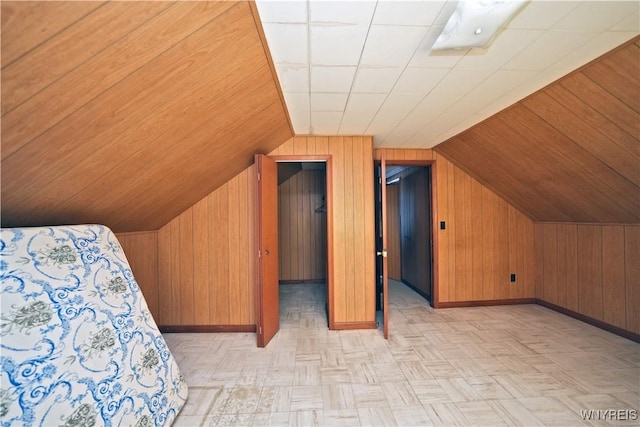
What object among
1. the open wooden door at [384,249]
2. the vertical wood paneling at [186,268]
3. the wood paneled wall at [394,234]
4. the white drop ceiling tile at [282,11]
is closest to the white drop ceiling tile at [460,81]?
the open wooden door at [384,249]

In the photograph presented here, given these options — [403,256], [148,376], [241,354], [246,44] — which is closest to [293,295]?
[241,354]

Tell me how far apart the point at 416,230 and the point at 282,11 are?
4.18m

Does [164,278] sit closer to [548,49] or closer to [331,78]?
[331,78]

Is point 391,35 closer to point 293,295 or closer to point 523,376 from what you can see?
point 523,376

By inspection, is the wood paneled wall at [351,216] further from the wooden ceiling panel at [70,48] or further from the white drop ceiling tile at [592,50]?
the wooden ceiling panel at [70,48]

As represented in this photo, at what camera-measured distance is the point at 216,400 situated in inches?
76.6

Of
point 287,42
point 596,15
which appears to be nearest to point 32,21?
point 287,42

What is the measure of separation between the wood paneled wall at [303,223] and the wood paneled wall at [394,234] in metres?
1.51

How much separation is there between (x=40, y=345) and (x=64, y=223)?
0.94 m

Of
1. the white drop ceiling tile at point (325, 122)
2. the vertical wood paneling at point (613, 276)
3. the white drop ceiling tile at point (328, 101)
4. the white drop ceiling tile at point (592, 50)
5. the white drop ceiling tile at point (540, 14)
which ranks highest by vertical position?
the white drop ceiling tile at point (328, 101)

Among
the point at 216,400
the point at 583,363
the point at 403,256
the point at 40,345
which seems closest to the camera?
the point at 40,345

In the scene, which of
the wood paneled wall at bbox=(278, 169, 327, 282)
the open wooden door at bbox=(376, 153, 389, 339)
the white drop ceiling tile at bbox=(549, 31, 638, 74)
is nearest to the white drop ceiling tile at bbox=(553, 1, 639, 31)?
the white drop ceiling tile at bbox=(549, 31, 638, 74)

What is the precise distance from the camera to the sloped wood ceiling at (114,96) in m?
0.92

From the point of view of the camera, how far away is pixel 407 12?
51.4 inches
